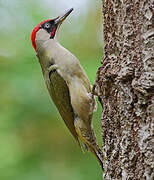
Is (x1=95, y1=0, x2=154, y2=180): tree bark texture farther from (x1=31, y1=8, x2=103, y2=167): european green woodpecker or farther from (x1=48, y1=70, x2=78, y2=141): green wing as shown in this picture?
(x1=48, y1=70, x2=78, y2=141): green wing

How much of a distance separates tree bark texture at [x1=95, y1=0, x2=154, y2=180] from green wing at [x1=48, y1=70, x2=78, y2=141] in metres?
1.15

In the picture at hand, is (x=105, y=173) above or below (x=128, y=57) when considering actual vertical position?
below

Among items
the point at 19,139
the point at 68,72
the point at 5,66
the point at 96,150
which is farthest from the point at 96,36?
the point at 96,150

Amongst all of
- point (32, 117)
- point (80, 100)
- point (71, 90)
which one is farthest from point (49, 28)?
point (32, 117)

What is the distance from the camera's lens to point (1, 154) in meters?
4.86

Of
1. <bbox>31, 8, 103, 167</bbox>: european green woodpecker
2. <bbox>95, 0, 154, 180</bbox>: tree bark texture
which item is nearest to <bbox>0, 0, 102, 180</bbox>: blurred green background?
<bbox>31, 8, 103, 167</bbox>: european green woodpecker

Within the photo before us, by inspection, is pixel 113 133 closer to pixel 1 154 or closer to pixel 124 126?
pixel 124 126

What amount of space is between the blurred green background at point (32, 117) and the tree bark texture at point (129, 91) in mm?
1751

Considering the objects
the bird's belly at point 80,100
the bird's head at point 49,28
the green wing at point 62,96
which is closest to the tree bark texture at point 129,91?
the bird's belly at point 80,100

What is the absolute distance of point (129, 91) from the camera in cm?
238

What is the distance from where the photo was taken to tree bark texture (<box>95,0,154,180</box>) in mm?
2234

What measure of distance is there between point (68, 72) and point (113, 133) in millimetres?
1349

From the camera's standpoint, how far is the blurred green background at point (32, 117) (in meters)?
4.85

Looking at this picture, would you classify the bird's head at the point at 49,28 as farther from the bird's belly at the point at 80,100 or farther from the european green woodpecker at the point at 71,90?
the bird's belly at the point at 80,100
